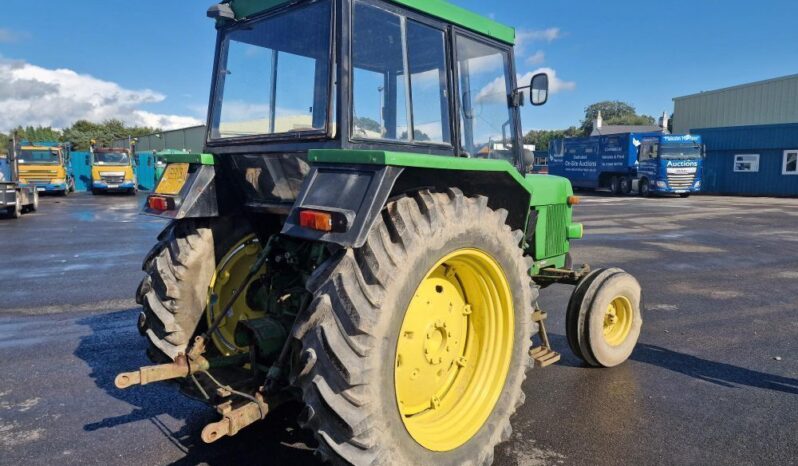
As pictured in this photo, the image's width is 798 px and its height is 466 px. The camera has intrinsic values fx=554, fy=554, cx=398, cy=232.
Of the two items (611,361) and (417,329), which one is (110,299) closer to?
(417,329)

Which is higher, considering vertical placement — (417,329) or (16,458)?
(417,329)

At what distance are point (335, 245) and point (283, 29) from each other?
5.20 ft

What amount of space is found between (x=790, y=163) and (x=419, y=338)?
35.3 meters

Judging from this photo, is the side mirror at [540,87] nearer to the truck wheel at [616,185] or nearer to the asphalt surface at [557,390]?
the asphalt surface at [557,390]

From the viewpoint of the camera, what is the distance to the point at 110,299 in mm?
7188

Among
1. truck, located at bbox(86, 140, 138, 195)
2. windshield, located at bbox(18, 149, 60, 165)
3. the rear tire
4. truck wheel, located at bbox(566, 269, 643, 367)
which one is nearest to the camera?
truck wheel, located at bbox(566, 269, 643, 367)

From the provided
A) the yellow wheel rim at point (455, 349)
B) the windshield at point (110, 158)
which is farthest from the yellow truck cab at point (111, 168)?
the yellow wheel rim at point (455, 349)

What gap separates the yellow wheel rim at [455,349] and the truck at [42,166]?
29021 millimetres

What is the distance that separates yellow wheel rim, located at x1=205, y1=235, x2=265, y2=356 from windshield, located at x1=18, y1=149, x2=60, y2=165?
1109 inches

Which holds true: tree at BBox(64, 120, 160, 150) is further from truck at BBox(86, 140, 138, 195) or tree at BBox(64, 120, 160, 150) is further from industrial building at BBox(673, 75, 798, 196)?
industrial building at BBox(673, 75, 798, 196)

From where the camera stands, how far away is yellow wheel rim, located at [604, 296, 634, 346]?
494 cm

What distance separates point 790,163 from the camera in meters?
30.7

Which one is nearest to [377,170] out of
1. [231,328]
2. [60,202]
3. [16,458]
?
[231,328]

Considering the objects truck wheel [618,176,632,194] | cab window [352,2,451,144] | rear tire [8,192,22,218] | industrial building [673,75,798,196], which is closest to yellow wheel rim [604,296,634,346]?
cab window [352,2,451,144]
